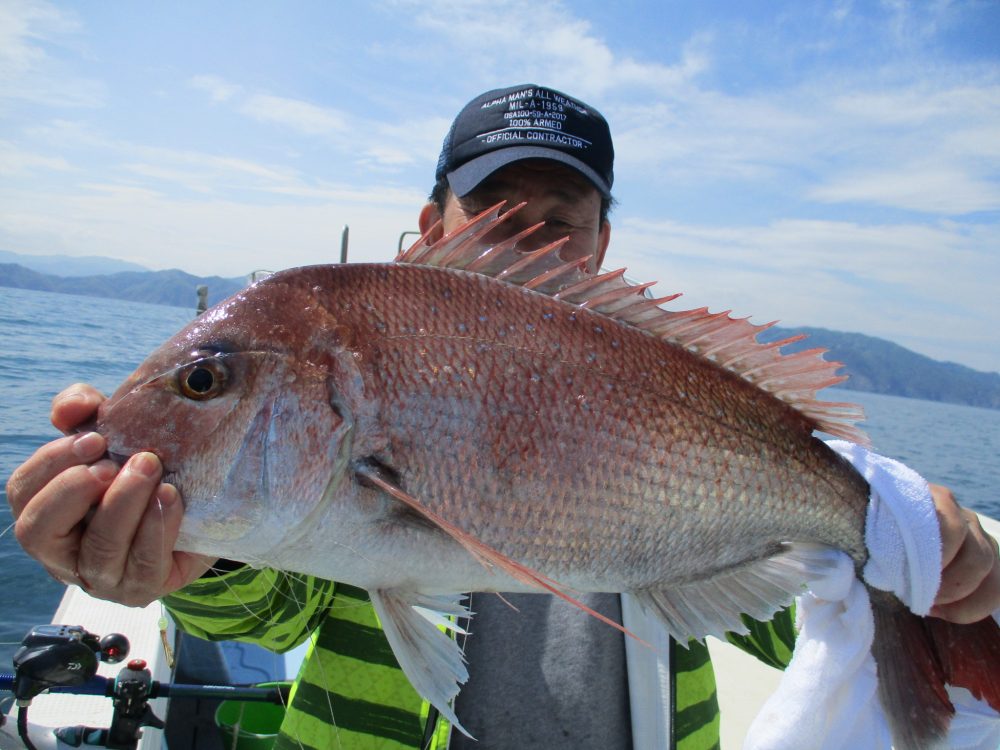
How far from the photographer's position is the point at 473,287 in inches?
59.2

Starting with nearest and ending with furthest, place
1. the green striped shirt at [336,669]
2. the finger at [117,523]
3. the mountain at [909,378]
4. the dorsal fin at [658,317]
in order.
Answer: the finger at [117,523], the dorsal fin at [658,317], the green striped shirt at [336,669], the mountain at [909,378]

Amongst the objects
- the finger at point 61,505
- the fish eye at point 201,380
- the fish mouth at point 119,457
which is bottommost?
the finger at point 61,505

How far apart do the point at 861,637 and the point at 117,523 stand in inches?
70.8

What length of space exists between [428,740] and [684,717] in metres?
0.81

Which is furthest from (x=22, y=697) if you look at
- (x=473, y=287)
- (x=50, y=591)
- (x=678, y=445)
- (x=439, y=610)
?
(x=50, y=591)

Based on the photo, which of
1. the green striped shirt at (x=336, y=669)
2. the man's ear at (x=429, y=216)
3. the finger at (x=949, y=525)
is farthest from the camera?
the man's ear at (x=429, y=216)

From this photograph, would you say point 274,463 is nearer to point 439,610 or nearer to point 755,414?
point 439,610

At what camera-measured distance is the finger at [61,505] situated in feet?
3.97

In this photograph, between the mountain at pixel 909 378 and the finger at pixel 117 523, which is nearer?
the finger at pixel 117 523

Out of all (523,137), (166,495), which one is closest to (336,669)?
(166,495)

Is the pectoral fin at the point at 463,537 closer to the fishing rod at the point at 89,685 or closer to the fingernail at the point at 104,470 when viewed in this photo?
the fingernail at the point at 104,470

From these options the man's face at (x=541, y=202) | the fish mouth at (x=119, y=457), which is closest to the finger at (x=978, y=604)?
the man's face at (x=541, y=202)

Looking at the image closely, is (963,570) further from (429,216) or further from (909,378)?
(909,378)

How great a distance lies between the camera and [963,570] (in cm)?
167
